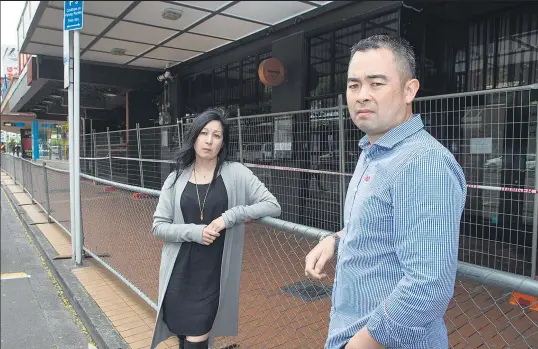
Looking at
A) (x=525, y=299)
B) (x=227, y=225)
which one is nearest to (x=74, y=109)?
(x=227, y=225)

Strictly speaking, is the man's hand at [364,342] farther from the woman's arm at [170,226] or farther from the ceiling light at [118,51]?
the ceiling light at [118,51]

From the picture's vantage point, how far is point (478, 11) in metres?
5.82

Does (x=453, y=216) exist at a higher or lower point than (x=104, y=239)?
higher

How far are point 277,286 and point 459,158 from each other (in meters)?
3.43

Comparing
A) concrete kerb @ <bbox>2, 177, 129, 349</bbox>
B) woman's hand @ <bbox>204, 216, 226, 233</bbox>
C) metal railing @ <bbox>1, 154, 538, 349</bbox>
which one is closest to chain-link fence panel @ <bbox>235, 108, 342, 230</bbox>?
metal railing @ <bbox>1, 154, 538, 349</bbox>

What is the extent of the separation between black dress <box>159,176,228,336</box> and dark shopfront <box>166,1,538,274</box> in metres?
3.10

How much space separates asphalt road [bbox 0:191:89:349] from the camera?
354 cm

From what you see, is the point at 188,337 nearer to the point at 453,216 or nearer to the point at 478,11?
the point at 453,216

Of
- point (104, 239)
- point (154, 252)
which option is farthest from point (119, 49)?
point (154, 252)

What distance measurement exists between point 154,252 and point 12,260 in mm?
2835

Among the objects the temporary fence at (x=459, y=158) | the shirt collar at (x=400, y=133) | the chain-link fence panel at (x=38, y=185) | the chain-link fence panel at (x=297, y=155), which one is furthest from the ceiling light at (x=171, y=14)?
the chain-link fence panel at (x=38, y=185)

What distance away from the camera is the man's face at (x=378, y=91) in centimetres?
117

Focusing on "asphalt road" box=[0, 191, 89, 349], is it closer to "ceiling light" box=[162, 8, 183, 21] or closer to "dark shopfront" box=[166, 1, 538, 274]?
"dark shopfront" box=[166, 1, 538, 274]

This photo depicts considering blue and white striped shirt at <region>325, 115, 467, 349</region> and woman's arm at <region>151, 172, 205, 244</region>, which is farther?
woman's arm at <region>151, 172, 205, 244</region>
